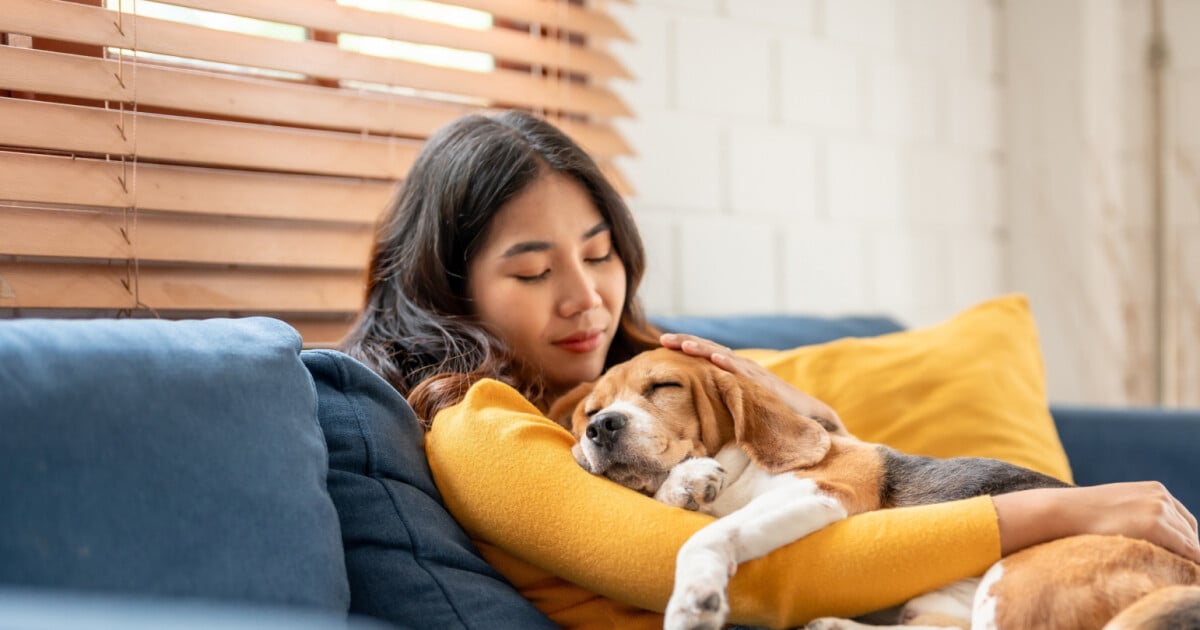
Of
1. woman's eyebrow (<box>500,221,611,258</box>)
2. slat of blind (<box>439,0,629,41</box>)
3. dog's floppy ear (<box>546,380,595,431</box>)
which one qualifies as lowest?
dog's floppy ear (<box>546,380,595,431</box>)

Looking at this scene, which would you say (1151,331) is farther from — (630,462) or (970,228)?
(630,462)

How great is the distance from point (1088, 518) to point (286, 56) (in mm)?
1546

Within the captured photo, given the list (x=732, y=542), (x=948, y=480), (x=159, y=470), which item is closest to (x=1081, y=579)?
(x=948, y=480)

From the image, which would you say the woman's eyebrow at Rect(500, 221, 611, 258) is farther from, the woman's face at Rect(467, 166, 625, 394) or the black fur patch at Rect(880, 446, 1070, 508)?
the black fur patch at Rect(880, 446, 1070, 508)

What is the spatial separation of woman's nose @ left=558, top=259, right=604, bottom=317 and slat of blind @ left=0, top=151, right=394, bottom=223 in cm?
55

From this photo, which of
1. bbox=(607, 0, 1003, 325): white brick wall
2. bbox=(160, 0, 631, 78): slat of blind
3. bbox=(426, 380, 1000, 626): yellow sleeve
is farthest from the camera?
bbox=(607, 0, 1003, 325): white brick wall

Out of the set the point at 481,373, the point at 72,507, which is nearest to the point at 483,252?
the point at 481,373

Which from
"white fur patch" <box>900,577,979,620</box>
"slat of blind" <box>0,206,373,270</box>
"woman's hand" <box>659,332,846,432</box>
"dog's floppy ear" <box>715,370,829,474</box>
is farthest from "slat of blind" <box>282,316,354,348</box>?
"white fur patch" <box>900,577,979,620</box>

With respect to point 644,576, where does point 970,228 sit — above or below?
above

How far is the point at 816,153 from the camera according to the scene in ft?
10.5

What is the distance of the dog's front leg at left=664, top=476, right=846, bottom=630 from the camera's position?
43.8 inches

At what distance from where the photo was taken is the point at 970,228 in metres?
3.79

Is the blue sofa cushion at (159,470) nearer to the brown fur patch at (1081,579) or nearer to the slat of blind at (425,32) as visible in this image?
the brown fur patch at (1081,579)

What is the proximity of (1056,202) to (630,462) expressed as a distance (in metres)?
2.92
